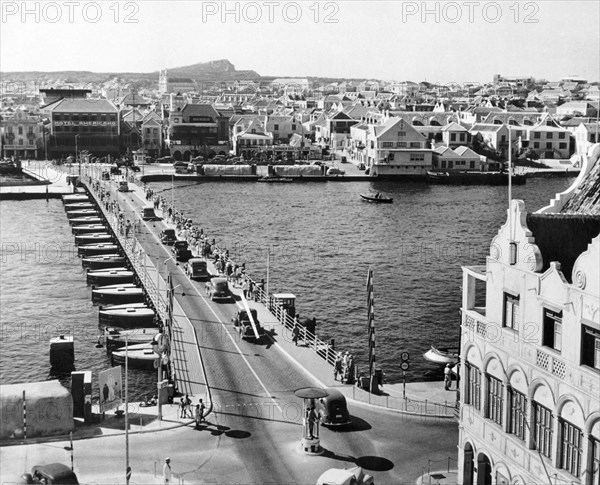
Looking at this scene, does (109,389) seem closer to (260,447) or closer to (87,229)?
(260,447)

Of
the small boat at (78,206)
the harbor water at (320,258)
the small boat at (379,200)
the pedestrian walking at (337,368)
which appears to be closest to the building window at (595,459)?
the pedestrian walking at (337,368)

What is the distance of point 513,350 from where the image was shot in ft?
85.3

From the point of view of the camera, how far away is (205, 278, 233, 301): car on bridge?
58125 mm

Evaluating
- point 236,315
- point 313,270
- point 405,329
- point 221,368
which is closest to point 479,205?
point 313,270

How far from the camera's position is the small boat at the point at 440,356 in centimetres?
5197

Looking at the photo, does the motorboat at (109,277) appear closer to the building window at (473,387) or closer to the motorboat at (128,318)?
the motorboat at (128,318)

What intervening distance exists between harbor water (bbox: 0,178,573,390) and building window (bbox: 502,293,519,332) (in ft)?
77.6

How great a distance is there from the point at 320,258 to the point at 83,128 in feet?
321

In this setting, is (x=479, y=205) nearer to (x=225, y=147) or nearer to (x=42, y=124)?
(x=225, y=147)

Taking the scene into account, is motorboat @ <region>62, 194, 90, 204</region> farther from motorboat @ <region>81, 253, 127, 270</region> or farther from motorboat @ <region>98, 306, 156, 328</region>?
motorboat @ <region>98, 306, 156, 328</region>

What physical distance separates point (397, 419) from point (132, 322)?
90.5 ft

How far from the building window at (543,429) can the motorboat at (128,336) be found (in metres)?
32.7

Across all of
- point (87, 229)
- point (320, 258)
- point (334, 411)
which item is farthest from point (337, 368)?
point (87, 229)

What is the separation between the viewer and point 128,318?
59750 mm
